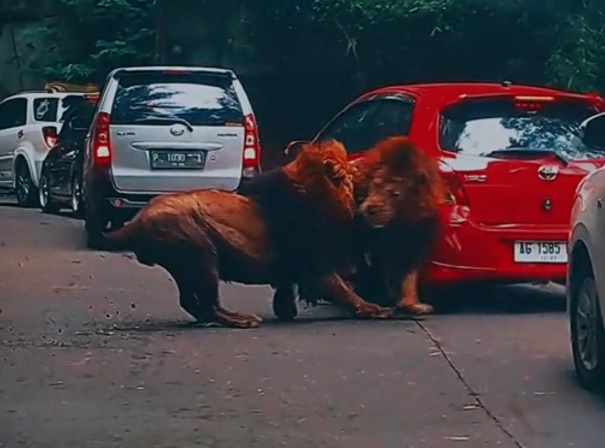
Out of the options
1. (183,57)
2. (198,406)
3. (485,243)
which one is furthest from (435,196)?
(183,57)

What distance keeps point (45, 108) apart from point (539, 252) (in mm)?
14180

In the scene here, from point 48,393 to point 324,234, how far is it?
2.57 meters

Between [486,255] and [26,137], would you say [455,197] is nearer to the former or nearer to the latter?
[486,255]

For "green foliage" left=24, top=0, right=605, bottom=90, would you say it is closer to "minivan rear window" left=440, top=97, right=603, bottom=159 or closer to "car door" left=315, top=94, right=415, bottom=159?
"car door" left=315, top=94, right=415, bottom=159

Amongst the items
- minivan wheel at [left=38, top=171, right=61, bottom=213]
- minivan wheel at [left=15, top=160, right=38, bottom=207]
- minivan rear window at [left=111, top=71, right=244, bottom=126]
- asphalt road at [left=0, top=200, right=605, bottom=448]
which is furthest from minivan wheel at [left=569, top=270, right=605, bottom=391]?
minivan wheel at [left=15, top=160, right=38, bottom=207]

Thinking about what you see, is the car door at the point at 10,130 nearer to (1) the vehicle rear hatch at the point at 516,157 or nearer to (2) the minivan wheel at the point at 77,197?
(2) the minivan wheel at the point at 77,197

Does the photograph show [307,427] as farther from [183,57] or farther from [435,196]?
[183,57]

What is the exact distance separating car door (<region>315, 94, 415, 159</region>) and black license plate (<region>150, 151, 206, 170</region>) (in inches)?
166

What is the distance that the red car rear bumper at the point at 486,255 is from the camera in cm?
1095

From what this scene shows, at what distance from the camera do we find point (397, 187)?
10594 millimetres

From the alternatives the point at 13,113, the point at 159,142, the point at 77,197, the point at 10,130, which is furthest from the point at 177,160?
the point at 13,113

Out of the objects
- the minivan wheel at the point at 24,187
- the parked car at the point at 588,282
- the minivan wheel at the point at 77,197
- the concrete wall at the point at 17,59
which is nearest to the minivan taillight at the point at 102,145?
the minivan wheel at the point at 77,197

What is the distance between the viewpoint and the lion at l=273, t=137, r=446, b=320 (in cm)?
1055

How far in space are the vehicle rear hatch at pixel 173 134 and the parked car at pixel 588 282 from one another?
313 inches
